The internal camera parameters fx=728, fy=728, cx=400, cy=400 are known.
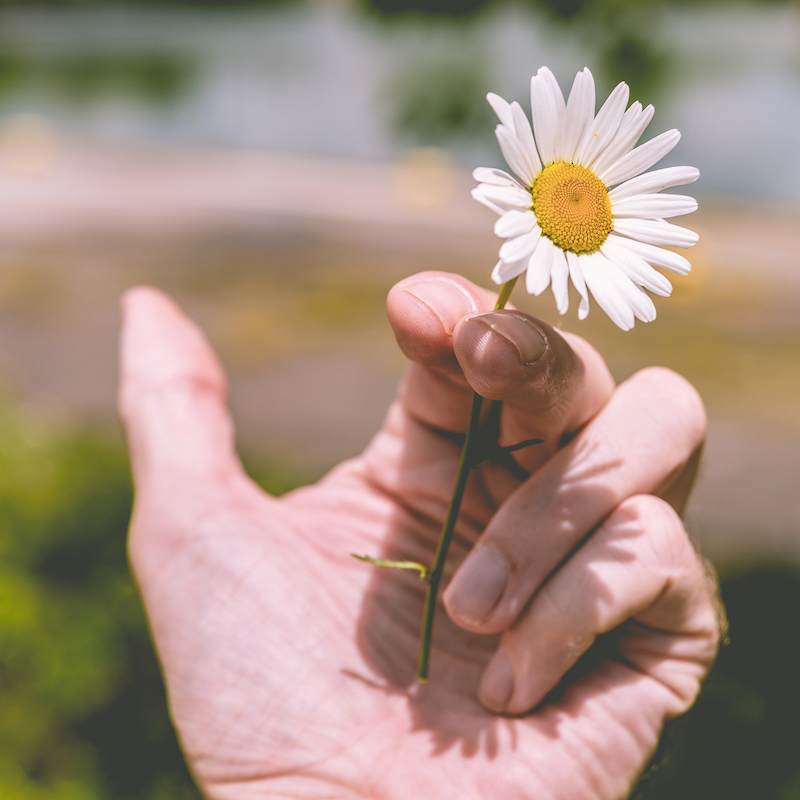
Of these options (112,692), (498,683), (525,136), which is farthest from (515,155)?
(112,692)

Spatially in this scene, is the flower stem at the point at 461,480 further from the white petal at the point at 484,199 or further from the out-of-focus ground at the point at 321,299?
the out-of-focus ground at the point at 321,299

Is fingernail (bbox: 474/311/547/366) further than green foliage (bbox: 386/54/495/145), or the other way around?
green foliage (bbox: 386/54/495/145)

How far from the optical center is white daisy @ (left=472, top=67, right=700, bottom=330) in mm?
1069

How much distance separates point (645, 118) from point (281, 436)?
369 cm

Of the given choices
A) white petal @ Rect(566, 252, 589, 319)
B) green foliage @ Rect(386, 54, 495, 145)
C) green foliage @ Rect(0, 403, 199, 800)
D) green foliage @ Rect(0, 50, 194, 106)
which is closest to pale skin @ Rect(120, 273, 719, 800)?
white petal @ Rect(566, 252, 589, 319)

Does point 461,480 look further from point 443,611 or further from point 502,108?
point 443,611

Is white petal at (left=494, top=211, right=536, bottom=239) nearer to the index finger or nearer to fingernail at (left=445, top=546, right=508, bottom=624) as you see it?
the index finger

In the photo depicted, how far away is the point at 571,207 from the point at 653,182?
0.18m

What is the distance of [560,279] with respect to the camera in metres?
1.05

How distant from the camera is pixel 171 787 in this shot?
234 cm

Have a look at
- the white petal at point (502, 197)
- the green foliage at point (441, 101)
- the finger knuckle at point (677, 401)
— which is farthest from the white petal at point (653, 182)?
the green foliage at point (441, 101)

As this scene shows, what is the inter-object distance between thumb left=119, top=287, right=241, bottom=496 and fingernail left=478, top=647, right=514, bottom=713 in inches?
36.7

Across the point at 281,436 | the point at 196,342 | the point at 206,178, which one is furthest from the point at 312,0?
the point at 196,342

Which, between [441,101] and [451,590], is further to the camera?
[441,101]
